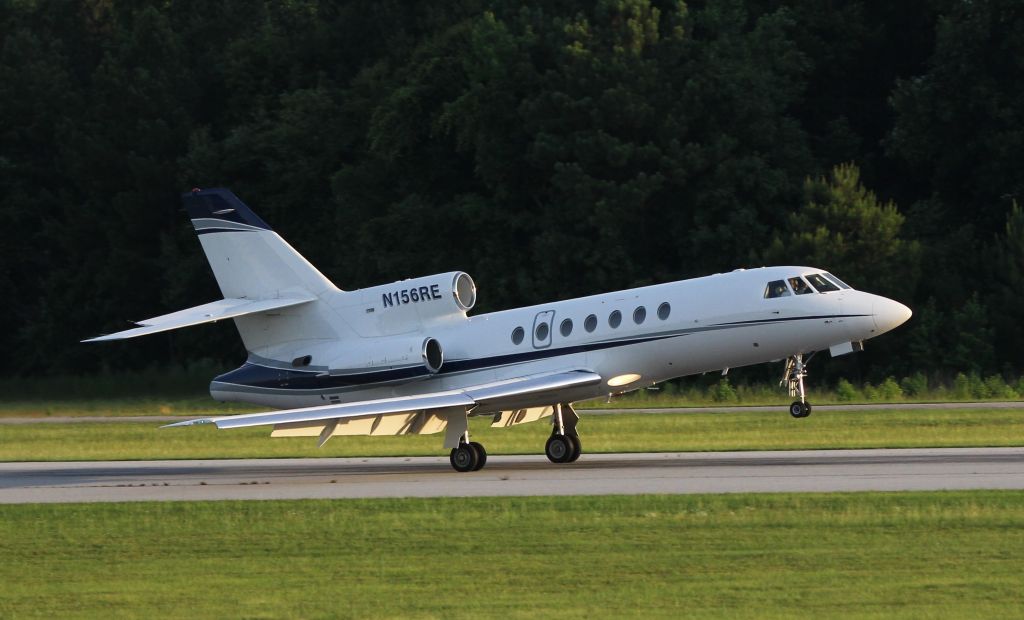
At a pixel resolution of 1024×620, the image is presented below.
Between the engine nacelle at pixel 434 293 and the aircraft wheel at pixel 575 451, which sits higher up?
the engine nacelle at pixel 434 293

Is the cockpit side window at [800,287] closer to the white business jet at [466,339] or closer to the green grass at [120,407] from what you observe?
the white business jet at [466,339]

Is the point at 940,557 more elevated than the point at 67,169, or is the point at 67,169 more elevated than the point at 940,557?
the point at 67,169

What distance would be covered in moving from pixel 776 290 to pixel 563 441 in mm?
4313

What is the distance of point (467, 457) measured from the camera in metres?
24.0

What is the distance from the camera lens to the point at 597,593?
12.9 m

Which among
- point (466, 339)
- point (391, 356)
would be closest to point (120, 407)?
point (391, 356)

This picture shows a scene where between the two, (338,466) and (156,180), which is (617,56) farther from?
(338,466)

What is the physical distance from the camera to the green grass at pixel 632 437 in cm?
2803

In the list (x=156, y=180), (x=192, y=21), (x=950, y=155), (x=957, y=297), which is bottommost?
(x=957, y=297)

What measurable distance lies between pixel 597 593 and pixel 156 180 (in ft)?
181

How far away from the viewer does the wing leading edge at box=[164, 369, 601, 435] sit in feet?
72.3

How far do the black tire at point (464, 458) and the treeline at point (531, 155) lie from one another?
2661cm

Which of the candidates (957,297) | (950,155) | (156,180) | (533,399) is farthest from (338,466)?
(156,180)

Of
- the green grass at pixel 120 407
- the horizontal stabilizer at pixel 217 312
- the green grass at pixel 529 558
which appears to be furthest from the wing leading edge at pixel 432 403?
the green grass at pixel 120 407
